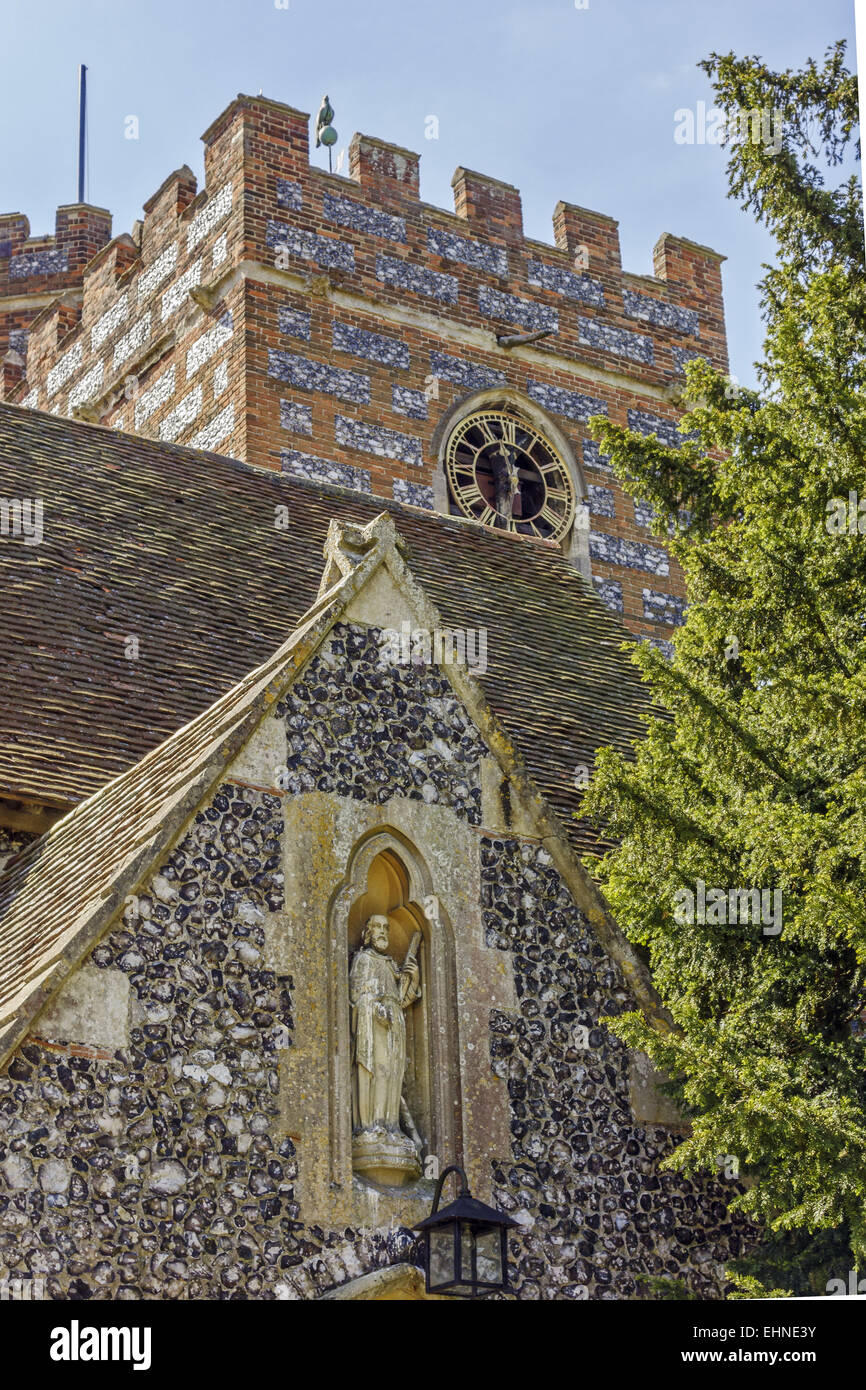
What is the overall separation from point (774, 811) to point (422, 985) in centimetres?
203

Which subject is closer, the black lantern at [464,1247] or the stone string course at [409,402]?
the black lantern at [464,1247]

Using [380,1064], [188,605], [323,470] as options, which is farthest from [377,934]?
[323,470]

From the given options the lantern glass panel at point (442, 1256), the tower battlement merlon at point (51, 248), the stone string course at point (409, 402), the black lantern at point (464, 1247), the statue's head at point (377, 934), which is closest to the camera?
the black lantern at point (464, 1247)

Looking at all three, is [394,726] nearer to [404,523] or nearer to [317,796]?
[317,796]

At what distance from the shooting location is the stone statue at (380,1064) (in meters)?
11.2

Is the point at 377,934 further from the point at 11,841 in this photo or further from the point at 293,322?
the point at 293,322

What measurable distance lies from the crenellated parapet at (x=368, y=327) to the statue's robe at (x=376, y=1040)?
13.1 meters

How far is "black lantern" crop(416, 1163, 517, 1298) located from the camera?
10633 millimetres

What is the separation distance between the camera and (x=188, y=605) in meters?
16.3

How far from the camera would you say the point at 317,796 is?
11766 millimetres

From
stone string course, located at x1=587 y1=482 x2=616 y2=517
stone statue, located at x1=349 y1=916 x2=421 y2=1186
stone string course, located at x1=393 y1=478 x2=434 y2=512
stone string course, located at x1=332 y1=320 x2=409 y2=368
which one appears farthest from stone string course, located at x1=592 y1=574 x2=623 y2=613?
stone statue, located at x1=349 y1=916 x2=421 y2=1186

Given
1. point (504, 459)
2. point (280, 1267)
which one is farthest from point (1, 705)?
point (504, 459)

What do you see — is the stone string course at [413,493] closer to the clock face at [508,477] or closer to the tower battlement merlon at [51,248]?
the clock face at [508,477]

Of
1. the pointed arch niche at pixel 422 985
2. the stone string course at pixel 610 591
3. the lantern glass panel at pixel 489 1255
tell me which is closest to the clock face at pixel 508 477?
the stone string course at pixel 610 591
